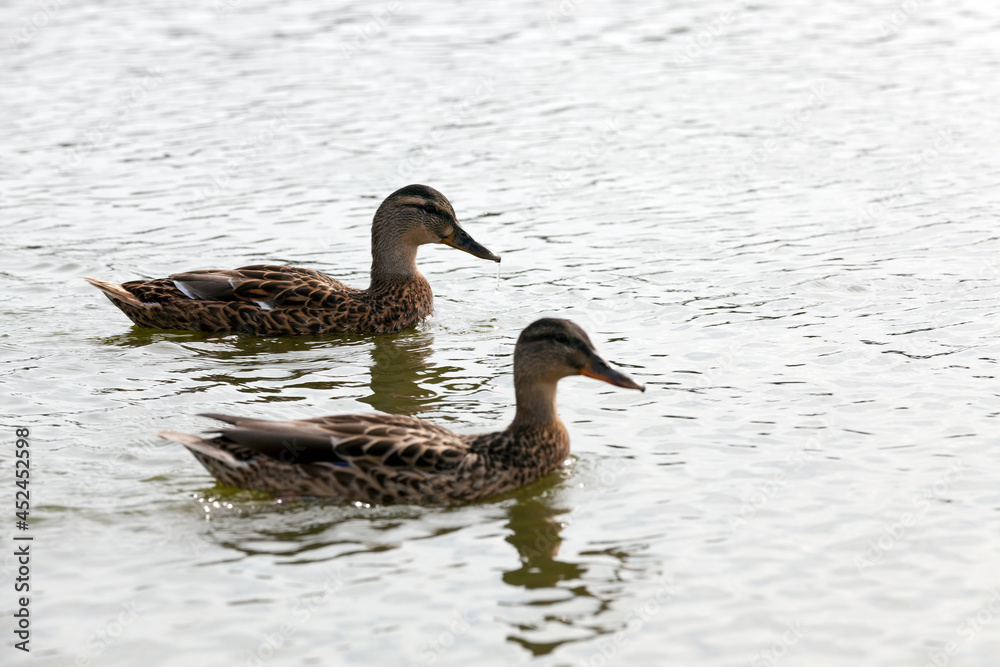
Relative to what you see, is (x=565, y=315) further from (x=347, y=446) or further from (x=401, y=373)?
(x=347, y=446)

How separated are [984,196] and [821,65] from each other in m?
7.03

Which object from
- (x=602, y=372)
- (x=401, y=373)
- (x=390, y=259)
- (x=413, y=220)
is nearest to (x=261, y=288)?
(x=390, y=259)

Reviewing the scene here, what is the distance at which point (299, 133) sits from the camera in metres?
19.2

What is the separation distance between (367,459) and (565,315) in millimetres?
4355

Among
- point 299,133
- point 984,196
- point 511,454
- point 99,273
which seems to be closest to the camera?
point 511,454

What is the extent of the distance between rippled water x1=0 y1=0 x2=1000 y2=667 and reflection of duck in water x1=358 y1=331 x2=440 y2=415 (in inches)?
2.6

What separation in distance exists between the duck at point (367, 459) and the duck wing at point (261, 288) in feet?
12.4

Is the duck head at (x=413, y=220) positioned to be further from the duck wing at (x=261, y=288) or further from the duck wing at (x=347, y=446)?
the duck wing at (x=347, y=446)

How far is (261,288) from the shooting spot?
12.2 metres

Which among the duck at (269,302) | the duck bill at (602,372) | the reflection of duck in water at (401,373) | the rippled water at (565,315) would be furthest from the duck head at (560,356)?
the duck at (269,302)

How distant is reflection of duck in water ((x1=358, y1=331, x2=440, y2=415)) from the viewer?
10445 millimetres

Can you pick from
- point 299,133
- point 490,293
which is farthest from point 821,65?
point 490,293

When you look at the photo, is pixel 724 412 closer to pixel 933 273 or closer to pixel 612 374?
pixel 612 374

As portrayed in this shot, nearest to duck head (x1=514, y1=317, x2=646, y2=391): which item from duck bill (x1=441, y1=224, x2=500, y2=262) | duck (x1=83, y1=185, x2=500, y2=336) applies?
duck (x1=83, y1=185, x2=500, y2=336)
